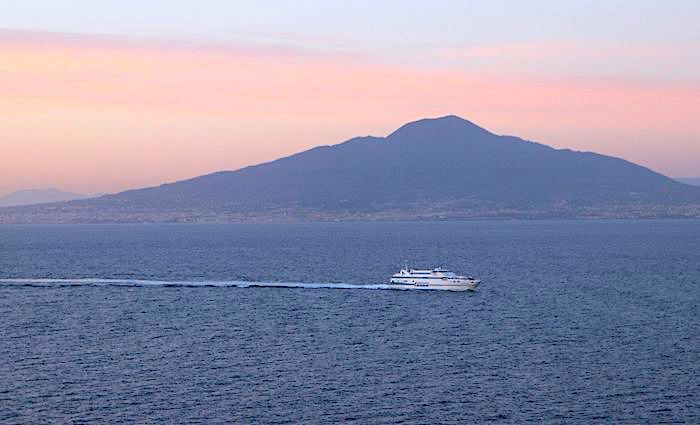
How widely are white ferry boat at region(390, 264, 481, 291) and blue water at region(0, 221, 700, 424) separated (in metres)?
1.92

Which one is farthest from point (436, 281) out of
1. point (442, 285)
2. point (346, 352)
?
point (346, 352)

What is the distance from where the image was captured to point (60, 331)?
94.8 meters

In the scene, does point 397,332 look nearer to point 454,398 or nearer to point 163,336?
point 163,336

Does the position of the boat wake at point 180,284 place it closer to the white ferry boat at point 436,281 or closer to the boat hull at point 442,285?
the boat hull at point 442,285

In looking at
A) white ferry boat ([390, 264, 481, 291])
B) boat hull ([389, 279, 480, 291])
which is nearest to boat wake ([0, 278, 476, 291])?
boat hull ([389, 279, 480, 291])

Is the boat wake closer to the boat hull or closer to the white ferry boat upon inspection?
the boat hull

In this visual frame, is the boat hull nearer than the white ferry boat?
Yes

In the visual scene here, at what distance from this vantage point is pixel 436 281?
441 feet

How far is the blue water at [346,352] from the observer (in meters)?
63.7

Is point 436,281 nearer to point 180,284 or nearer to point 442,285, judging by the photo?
point 442,285

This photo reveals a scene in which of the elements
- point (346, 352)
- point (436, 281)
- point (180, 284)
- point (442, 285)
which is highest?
point (180, 284)

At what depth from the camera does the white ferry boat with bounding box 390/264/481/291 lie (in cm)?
13262

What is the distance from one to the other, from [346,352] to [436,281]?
52734 millimetres

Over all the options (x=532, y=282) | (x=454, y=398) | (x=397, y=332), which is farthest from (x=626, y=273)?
(x=454, y=398)
